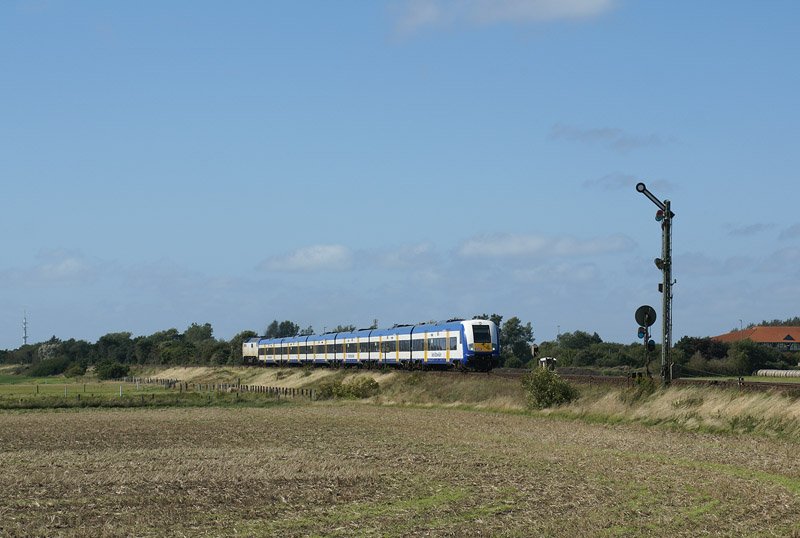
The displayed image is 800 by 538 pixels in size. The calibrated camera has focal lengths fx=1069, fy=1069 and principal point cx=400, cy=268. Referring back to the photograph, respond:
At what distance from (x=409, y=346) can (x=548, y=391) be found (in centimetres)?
2667

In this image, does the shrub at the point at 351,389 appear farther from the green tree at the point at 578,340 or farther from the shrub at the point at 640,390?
the green tree at the point at 578,340

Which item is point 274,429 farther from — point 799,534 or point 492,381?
point 799,534

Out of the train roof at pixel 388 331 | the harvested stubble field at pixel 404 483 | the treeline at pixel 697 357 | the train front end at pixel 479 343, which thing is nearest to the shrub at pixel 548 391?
the harvested stubble field at pixel 404 483

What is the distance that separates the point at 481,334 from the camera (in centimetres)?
6306

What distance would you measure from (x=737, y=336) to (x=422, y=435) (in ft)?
452

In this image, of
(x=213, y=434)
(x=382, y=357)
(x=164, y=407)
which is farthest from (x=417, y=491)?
(x=382, y=357)

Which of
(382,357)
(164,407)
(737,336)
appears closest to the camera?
(164,407)

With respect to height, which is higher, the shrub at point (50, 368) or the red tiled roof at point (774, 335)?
the red tiled roof at point (774, 335)

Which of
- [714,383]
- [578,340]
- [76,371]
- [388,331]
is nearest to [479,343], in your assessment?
[388,331]

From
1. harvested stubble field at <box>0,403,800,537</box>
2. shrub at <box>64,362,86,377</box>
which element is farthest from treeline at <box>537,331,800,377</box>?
shrub at <box>64,362,86,377</box>

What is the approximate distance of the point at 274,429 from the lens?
4131 centimetres

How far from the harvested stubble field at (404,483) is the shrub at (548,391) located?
15.9 ft

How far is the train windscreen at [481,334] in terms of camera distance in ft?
206

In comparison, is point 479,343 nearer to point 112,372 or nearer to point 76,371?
point 112,372
